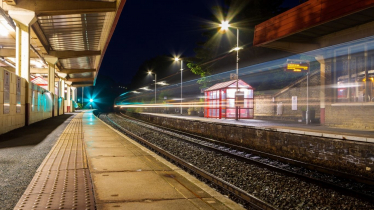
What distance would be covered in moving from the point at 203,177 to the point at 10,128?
480 inches

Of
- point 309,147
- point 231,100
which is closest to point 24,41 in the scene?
point 231,100

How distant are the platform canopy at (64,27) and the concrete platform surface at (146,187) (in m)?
11.2

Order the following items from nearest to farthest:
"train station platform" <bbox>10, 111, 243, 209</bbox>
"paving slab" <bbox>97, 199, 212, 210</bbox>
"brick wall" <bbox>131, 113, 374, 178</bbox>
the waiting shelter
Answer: "paving slab" <bbox>97, 199, 212, 210</bbox>
"train station platform" <bbox>10, 111, 243, 209</bbox>
"brick wall" <bbox>131, 113, 374, 178</bbox>
the waiting shelter

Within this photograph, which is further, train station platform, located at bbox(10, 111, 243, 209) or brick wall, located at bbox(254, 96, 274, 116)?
brick wall, located at bbox(254, 96, 274, 116)

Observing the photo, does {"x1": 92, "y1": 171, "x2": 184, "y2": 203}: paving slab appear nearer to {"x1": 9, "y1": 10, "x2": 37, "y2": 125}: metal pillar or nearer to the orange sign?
{"x1": 9, "y1": 10, "x2": 37, "y2": 125}: metal pillar

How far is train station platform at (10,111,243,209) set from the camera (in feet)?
14.9

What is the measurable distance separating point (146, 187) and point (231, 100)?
17.9 meters

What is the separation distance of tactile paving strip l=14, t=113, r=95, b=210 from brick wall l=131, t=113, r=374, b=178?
651cm

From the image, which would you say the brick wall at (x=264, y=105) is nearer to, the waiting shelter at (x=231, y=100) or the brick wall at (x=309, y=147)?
the waiting shelter at (x=231, y=100)

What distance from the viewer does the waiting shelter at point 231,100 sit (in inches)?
882

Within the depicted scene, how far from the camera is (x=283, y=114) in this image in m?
28.0

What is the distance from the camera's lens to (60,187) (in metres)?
5.29

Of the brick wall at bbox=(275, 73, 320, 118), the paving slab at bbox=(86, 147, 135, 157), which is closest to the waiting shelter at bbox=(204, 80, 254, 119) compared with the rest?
the brick wall at bbox=(275, 73, 320, 118)

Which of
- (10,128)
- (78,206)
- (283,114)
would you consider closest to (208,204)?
(78,206)
